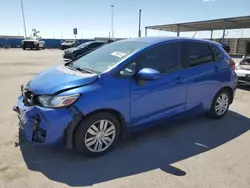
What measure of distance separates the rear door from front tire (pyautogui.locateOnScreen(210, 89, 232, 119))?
184mm

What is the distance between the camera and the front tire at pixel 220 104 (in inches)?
198

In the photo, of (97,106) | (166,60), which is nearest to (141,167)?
(97,106)

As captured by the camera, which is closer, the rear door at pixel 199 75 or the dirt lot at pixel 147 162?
the dirt lot at pixel 147 162

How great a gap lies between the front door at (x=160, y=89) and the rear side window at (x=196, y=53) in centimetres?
22

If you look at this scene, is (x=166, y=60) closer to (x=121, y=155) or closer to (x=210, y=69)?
(x=210, y=69)

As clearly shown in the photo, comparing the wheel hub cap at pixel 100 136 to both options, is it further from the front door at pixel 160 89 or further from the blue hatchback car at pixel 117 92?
the front door at pixel 160 89

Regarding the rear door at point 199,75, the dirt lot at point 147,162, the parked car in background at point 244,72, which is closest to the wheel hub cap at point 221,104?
the rear door at point 199,75

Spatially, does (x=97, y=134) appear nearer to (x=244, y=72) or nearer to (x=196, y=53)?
(x=196, y=53)

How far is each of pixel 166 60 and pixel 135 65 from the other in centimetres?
66

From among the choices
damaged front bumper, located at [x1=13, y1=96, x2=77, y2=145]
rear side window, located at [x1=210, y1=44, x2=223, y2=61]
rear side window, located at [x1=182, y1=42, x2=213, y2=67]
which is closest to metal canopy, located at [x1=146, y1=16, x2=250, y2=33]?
Answer: rear side window, located at [x1=210, y1=44, x2=223, y2=61]

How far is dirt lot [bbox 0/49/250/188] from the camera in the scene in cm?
294

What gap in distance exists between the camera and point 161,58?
404 cm

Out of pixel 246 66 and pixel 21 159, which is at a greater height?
pixel 246 66

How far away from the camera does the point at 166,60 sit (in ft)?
13.4
